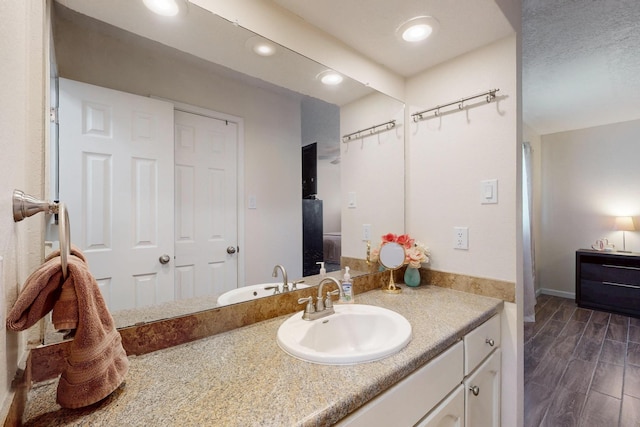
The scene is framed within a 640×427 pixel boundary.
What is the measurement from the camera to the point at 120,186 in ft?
2.88

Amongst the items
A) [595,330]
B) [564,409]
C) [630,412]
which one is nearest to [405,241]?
[564,409]

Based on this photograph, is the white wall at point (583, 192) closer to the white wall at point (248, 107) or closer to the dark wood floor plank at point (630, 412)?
the dark wood floor plank at point (630, 412)

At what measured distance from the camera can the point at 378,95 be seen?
163cm

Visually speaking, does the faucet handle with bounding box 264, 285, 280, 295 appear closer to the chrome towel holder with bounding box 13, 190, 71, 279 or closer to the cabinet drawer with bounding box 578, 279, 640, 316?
the chrome towel holder with bounding box 13, 190, 71, 279

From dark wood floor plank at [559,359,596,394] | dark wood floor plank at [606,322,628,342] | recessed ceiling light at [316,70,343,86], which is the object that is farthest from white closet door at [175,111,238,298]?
dark wood floor plank at [606,322,628,342]

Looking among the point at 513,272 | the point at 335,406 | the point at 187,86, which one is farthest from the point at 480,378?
the point at 187,86

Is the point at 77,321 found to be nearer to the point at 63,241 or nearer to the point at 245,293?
the point at 63,241

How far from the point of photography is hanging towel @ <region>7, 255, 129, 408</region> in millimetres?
531

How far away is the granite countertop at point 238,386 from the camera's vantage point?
577mm

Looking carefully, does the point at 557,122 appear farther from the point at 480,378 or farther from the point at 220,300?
the point at 220,300

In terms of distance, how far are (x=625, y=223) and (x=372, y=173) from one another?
380cm

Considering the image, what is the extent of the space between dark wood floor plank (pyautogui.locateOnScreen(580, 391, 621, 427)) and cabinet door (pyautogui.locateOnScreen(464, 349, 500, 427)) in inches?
34.9

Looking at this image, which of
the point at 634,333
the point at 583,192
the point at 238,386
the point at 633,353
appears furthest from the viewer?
the point at 583,192

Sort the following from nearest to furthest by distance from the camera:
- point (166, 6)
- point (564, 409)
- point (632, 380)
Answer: point (166, 6), point (564, 409), point (632, 380)
